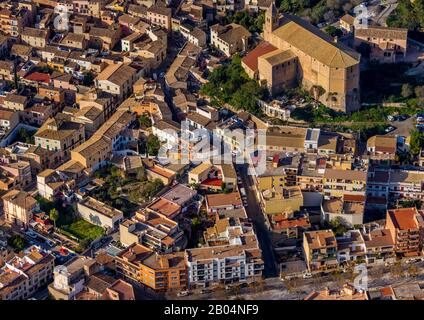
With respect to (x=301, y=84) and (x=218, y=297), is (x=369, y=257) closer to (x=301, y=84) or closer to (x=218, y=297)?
(x=218, y=297)

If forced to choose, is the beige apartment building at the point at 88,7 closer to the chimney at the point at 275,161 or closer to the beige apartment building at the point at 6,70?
the beige apartment building at the point at 6,70

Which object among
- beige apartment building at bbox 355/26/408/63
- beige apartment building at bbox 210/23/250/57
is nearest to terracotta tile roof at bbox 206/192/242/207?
beige apartment building at bbox 210/23/250/57

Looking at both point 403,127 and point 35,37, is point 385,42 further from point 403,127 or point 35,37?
point 35,37

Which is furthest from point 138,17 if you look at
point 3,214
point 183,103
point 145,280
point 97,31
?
point 145,280

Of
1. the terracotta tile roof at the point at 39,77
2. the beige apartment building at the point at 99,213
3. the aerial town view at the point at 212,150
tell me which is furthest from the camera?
the terracotta tile roof at the point at 39,77

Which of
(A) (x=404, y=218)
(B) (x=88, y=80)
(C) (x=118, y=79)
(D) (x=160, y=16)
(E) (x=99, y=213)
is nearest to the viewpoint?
(A) (x=404, y=218)

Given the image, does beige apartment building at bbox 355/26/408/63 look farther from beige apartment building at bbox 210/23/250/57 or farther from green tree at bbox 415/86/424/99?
beige apartment building at bbox 210/23/250/57

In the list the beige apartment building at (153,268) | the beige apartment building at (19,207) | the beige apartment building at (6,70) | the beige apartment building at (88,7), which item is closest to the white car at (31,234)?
the beige apartment building at (19,207)

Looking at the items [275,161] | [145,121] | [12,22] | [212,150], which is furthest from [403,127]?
[12,22]
